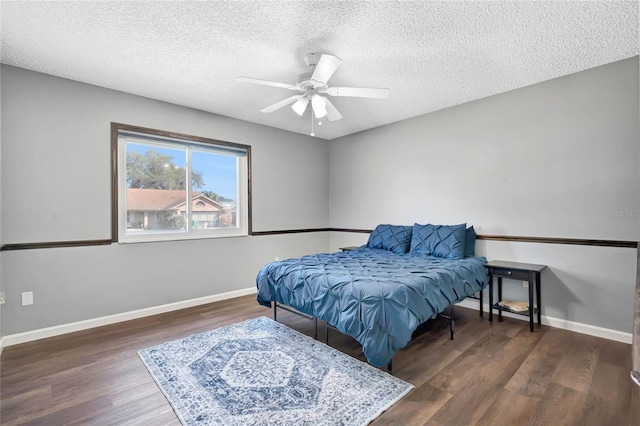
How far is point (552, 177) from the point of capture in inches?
126

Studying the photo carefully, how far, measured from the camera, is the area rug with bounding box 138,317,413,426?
1.81 metres

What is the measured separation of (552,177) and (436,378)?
2.47m

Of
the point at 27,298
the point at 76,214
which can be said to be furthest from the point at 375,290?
the point at 27,298

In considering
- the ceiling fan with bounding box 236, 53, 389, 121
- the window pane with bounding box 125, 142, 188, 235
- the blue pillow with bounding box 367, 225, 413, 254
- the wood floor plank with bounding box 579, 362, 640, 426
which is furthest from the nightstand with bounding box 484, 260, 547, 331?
the window pane with bounding box 125, 142, 188, 235

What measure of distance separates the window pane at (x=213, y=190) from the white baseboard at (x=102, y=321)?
3.21 feet

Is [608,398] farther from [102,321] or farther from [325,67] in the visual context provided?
[102,321]

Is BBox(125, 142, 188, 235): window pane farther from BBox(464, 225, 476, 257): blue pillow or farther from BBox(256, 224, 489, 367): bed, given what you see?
BBox(464, 225, 476, 257): blue pillow

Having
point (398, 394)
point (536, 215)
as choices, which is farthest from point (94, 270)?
point (536, 215)

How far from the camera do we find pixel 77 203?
3160mm

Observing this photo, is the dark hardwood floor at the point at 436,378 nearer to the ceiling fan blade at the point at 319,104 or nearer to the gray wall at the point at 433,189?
the gray wall at the point at 433,189

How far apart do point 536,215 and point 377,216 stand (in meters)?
2.19

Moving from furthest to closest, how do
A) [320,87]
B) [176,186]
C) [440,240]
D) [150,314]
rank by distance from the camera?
1. [176,186]
2. [440,240]
3. [150,314]
4. [320,87]

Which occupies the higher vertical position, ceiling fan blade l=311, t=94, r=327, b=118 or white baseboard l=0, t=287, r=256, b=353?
ceiling fan blade l=311, t=94, r=327, b=118

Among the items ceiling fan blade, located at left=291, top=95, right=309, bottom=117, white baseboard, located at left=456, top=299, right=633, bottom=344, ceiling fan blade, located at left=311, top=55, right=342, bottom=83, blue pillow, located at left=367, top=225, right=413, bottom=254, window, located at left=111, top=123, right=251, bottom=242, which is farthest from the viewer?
blue pillow, located at left=367, top=225, right=413, bottom=254
